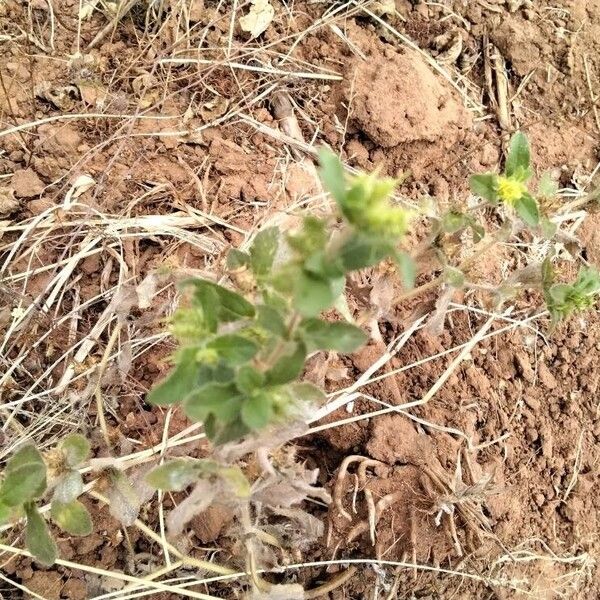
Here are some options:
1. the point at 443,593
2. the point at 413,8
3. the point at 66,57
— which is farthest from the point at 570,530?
the point at 66,57

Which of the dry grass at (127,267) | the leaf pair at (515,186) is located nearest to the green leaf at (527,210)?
the leaf pair at (515,186)

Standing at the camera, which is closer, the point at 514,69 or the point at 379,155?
the point at 379,155

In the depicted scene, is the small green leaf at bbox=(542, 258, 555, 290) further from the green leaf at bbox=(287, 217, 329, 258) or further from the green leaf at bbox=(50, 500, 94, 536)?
the green leaf at bbox=(50, 500, 94, 536)

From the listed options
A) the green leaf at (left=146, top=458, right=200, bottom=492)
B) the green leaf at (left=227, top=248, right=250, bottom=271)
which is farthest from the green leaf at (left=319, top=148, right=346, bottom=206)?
the green leaf at (left=146, top=458, right=200, bottom=492)

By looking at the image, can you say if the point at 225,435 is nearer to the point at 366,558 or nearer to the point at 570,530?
the point at 366,558

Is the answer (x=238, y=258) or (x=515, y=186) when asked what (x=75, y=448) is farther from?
(x=515, y=186)

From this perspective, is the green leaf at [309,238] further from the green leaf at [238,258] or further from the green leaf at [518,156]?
the green leaf at [518,156]

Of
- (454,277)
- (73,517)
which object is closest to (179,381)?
(73,517)
